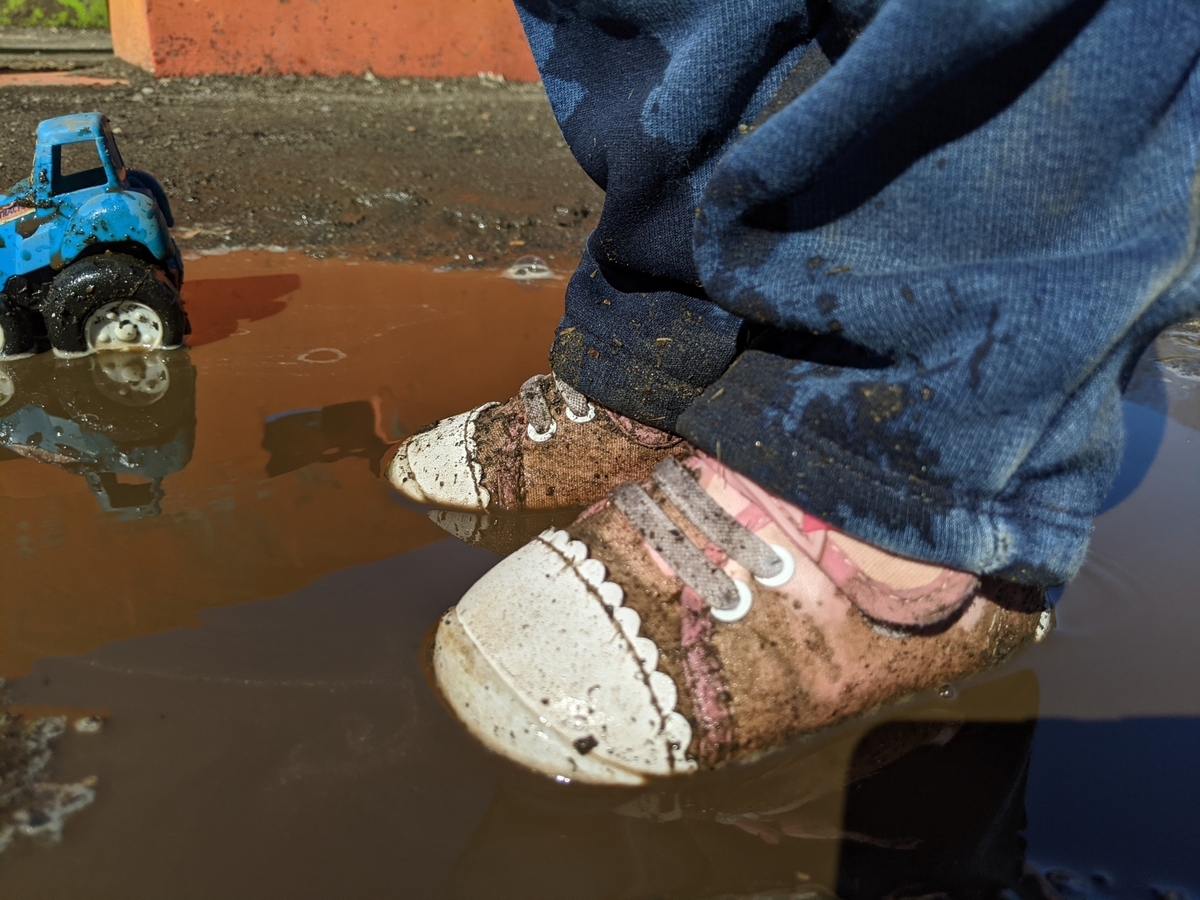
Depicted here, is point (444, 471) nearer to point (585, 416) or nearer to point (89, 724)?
point (585, 416)

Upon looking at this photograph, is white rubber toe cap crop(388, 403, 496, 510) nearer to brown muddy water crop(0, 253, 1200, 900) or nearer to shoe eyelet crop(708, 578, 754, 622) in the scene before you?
brown muddy water crop(0, 253, 1200, 900)

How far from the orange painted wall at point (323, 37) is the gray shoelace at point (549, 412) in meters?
3.45

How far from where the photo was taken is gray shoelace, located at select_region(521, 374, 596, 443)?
1.42 meters

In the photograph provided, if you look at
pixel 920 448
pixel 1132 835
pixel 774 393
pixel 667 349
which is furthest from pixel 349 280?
pixel 1132 835

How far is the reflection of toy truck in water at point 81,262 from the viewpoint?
1868mm

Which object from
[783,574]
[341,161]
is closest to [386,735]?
[783,574]

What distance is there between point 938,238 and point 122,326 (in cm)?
167

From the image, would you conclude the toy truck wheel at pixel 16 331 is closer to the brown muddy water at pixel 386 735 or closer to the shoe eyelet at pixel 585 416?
the brown muddy water at pixel 386 735

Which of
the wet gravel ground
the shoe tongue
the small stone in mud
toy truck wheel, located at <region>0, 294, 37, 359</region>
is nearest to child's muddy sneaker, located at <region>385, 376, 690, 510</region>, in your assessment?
the shoe tongue

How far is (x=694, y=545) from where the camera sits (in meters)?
1.03

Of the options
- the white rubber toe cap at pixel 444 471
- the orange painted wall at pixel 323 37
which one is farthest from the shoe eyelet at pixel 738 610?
the orange painted wall at pixel 323 37

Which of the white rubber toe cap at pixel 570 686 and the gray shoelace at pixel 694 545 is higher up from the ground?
the gray shoelace at pixel 694 545

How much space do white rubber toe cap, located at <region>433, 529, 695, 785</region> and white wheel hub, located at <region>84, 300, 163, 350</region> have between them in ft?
4.23

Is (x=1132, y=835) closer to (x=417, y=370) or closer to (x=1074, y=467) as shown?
(x=1074, y=467)
